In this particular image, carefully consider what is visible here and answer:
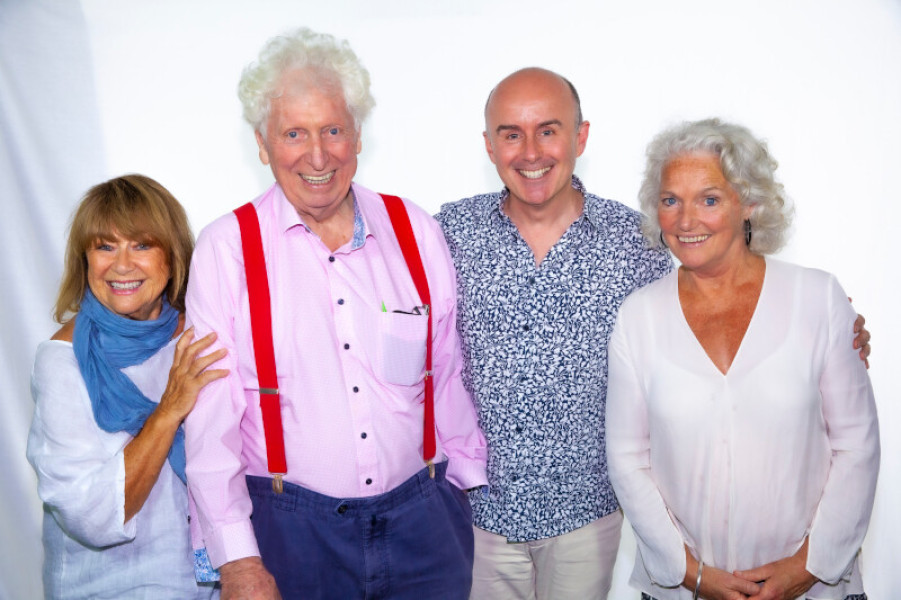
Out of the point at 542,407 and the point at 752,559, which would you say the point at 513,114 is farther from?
the point at 752,559

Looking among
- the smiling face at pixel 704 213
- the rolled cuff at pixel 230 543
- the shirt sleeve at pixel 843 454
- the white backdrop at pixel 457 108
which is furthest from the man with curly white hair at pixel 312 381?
the white backdrop at pixel 457 108

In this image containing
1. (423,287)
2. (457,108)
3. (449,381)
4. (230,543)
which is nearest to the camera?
(230,543)

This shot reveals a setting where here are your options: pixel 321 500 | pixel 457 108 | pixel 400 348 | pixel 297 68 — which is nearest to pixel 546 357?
pixel 400 348

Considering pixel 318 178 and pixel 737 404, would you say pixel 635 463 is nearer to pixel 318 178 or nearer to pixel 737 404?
pixel 737 404

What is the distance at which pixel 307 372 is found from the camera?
5.72ft

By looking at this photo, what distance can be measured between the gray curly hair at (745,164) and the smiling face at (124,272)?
45.6 inches

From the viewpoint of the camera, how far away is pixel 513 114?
200cm

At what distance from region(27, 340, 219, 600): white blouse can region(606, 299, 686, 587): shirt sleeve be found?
97 centimetres

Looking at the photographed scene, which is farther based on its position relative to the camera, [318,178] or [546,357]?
[546,357]

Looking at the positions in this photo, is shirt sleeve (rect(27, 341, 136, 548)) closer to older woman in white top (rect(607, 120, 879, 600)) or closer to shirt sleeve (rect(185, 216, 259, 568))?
shirt sleeve (rect(185, 216, 259, 568))

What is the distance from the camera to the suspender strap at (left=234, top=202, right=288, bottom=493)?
5.60ft

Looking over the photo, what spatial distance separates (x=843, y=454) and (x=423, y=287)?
0.97m

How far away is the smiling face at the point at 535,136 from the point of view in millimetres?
1972

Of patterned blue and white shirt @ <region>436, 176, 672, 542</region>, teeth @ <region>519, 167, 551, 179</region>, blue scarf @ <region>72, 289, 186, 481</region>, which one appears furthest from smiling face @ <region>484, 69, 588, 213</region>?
blue scarf @ <region>72, 289, 186, 481</region>
